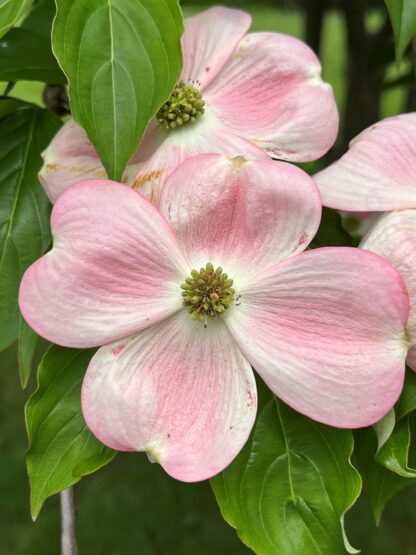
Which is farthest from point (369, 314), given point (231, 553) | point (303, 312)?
point (231, 553)

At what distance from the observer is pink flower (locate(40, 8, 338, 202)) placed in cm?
53

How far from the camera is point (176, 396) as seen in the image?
1.56 ft

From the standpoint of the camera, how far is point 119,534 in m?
1.75

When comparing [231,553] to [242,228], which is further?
[231,553]

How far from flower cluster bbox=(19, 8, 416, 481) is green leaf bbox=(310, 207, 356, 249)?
0.06 metres

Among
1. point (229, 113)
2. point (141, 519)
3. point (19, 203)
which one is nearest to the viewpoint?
point (229, 113)

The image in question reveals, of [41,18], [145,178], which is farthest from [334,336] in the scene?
[41,18]

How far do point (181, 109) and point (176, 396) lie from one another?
0.21 metres

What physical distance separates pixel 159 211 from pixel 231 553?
1.41m

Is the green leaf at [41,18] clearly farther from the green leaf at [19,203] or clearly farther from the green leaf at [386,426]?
the green leaf at [386,426]

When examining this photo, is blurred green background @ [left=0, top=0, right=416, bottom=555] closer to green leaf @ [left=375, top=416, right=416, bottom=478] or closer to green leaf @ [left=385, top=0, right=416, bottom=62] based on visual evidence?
green leaf @ [left=385, top=0, right=416, bottom=62]

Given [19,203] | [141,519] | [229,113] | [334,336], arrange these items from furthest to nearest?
1. [141,519]
2. [19,203]
3. [229,113]
4. [334,336]

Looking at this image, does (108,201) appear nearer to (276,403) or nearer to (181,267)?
(181,267)

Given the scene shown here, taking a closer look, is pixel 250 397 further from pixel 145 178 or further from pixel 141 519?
pixel 141 519
